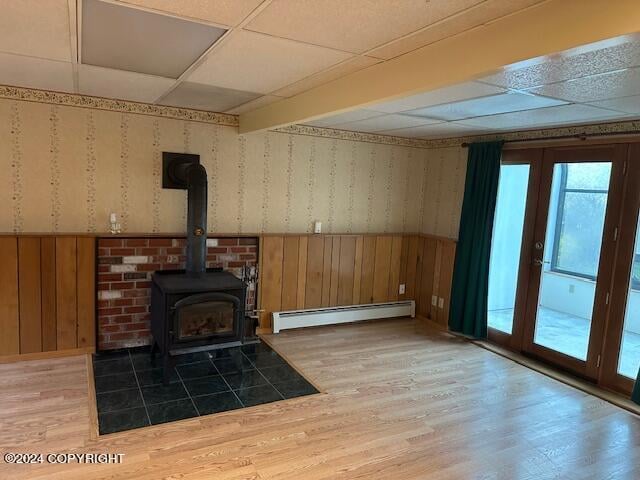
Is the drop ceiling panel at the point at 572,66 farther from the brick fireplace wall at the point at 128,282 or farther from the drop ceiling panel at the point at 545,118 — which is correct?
the brick fireplace wall at the point at 128,282

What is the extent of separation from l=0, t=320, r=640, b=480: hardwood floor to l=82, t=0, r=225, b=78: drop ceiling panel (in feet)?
7.10

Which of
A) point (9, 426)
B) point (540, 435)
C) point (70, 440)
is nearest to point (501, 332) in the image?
point (540, 435)

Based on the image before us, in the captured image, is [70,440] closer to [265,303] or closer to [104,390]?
[104,390]

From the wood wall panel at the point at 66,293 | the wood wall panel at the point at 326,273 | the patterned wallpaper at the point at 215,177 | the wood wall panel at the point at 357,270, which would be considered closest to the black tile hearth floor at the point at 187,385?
the wood wall panel at the point at 66,293

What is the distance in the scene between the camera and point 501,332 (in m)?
4.50

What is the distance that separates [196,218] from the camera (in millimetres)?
3715

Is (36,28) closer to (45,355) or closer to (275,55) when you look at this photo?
(275,55)

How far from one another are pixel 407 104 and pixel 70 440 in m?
2.99

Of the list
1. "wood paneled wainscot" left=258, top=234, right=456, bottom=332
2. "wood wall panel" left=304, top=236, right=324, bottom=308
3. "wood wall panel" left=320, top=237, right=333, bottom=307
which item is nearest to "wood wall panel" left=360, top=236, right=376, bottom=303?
"wood paneled wainscot" left=258, top=234, right=456, bottom=332

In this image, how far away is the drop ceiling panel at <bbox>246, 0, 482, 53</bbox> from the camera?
163 cm

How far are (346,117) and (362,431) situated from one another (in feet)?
8.22

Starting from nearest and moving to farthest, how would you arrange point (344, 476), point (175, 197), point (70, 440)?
point (344, 476) < point (70, 440) < point (175, 197)

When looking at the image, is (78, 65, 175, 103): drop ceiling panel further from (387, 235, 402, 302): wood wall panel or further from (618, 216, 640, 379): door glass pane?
(618, 216, 640, 379): door glass pane

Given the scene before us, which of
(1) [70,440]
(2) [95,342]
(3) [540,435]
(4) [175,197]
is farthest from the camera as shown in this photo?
(4) [175,197]
